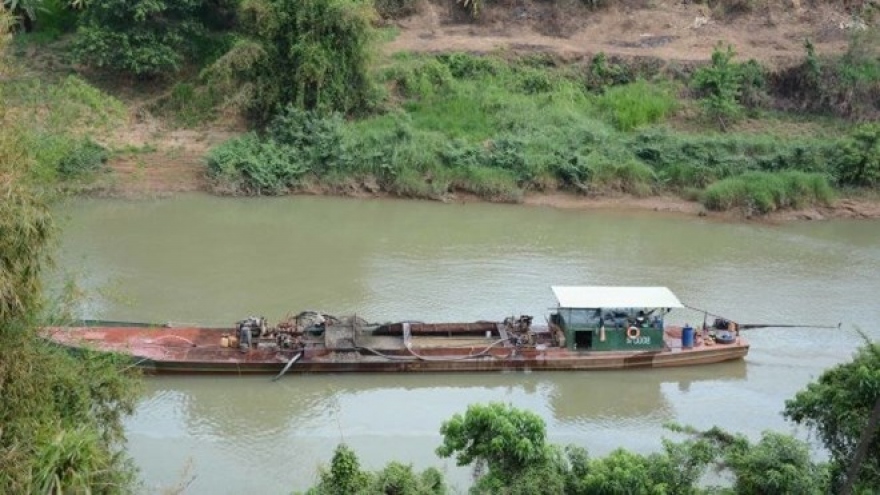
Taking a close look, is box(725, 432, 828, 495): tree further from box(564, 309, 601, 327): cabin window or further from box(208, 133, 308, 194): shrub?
Result: box(208, 133, 308, 194): shrub

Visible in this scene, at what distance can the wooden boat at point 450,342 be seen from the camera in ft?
59.1

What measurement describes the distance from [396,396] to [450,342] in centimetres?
178

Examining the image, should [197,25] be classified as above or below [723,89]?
→ above

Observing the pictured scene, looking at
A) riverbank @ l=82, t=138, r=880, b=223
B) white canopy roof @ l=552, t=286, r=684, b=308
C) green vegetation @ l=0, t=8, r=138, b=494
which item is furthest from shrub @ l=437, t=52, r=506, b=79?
green vegetation @ l=0, t=8, r=138, b=494

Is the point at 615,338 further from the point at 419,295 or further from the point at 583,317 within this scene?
the point at 419,295

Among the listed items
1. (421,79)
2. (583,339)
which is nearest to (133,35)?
(421,79)

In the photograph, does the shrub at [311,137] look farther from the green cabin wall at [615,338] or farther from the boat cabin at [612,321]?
the green cabin wall at [615,338]

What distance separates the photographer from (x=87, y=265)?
22562 mm

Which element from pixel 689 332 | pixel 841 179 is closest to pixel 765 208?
pixel 841 179

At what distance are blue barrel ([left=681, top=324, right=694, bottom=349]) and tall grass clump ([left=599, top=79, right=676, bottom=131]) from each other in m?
12.8

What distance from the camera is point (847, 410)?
12.2 metres

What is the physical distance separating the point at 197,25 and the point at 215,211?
286 inches

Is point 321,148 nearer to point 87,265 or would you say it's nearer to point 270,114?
point 270,114

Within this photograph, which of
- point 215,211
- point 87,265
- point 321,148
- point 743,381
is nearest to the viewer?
point 743,381
